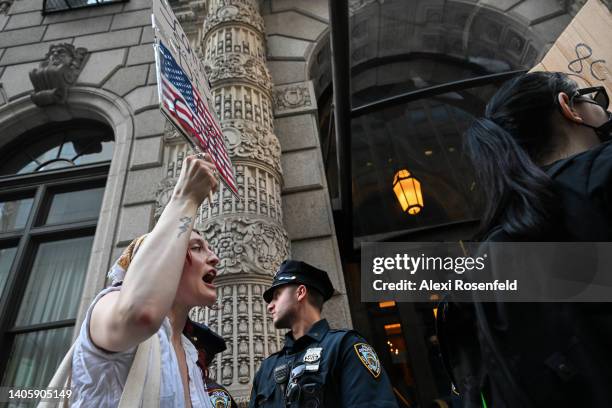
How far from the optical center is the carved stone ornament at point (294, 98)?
638 centimetres

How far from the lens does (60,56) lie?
7.45 m

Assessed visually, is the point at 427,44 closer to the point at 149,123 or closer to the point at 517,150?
the point at 149,123

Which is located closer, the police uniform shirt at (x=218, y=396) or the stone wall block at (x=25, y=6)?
the police uniform shirt at (x=218, y=396)

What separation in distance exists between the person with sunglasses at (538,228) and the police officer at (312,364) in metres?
0.80

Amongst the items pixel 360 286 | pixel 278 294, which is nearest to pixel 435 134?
pixel 360 286

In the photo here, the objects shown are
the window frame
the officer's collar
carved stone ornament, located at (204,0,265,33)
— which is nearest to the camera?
the officer's collar

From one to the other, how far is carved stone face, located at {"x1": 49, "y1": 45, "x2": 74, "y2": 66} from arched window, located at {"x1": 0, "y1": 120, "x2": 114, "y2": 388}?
3.76ft

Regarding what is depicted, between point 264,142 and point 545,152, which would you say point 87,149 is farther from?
point 545,152

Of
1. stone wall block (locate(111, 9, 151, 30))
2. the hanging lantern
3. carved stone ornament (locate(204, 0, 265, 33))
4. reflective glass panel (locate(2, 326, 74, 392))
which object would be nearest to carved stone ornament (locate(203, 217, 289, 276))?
reflective glass panel (locate(2, 326, 74, 392))

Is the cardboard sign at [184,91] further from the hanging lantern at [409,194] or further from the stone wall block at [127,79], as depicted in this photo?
the hanging lantern at [409,194]

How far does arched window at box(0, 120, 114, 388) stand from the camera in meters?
5.34

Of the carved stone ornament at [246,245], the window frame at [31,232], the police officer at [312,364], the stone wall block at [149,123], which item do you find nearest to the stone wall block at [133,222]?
the window frame at [31,232]

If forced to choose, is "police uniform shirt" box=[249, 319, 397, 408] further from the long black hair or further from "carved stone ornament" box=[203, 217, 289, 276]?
"carved stone ornament" box=[203, 217, 289, 276]

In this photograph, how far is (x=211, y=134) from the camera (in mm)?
2562
